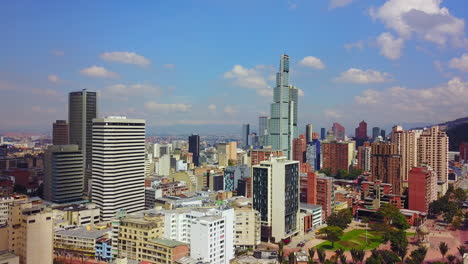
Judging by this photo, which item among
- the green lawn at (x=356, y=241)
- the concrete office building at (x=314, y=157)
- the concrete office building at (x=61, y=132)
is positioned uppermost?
the concrete office building at (x=61, y=132)

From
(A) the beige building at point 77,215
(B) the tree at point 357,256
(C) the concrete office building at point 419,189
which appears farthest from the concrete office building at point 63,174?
(C) the concrete office building at point 419,189

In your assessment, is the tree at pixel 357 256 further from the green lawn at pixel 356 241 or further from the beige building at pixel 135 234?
the beige building at pixel 135 234

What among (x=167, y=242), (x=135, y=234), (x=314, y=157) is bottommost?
(x=167, y=242)

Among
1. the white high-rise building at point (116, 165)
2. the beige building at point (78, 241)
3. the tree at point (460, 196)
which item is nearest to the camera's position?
the beige building at point (78, 241)

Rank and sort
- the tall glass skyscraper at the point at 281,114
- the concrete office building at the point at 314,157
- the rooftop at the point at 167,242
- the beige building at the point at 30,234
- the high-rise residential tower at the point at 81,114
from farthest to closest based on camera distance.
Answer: the concrete office building at the point at 314,157 → the tall glass skyscraper at the point at 281,114 → the high-rise residential tower at the point at 81,114 → the rooftop at the point at 167,242 → the beige building at the point at 30,234

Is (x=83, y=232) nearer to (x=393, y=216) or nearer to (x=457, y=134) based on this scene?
(x=393, y=216)

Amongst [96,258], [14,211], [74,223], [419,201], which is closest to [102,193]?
[74,223]

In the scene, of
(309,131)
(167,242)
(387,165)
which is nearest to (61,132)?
(167,242)
